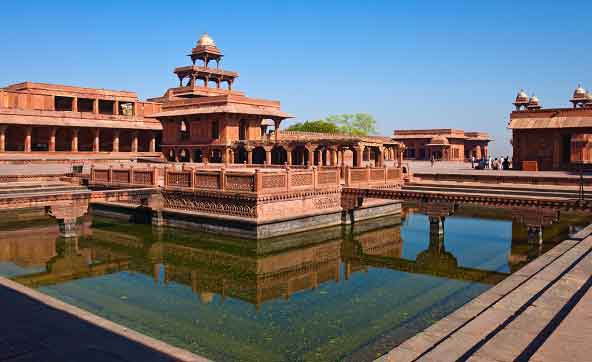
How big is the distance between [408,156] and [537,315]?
64.8m

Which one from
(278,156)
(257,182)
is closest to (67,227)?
(257,182)

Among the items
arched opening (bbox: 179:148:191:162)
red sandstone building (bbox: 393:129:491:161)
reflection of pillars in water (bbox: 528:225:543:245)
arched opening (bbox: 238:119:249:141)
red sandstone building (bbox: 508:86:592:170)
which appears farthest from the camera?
red sandstone building (bbox: 393:129:491:161)

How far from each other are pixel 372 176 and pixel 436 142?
143ft

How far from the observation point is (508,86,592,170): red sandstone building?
3162 centimetres

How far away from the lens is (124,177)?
78.5 ft

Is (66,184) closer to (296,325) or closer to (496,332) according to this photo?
(296,325)

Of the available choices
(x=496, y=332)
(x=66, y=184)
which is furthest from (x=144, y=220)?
(x=496, y=332)

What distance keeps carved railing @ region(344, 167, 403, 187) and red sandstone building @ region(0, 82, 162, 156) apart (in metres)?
27.8

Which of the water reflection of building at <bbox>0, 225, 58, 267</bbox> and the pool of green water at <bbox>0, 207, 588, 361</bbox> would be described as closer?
the pool of green water at <bbox>0, 207, 588, 361</bbox>

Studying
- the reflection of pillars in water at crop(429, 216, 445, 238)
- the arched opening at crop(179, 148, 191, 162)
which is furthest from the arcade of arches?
the reflection of pillars in water at crop(429, 216, 445, 238)

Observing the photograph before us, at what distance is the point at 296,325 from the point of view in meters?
10.7

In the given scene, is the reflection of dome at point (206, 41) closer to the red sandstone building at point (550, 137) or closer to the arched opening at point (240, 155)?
the arched opening at point (240, 155)

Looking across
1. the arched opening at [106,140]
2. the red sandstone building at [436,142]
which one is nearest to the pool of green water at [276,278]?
the arched opening at [106,140]

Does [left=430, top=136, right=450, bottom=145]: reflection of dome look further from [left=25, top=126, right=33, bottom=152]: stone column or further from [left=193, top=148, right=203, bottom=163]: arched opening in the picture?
[left=25, top=126, right=33, bottom=152]: stone column
